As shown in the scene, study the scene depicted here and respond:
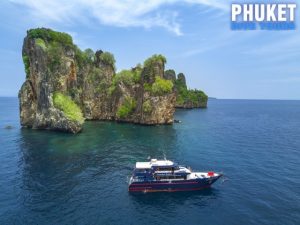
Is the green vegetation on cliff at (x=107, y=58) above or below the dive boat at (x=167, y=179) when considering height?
above

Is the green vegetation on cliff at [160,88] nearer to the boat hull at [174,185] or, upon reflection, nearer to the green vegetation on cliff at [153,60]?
the green vegetation on cliff at [153,60]

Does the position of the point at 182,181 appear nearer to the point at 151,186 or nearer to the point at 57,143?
the point at 151,186

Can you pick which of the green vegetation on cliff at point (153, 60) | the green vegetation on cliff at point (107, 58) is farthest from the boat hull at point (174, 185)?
the green vegetation on cliff at point (107, 58)

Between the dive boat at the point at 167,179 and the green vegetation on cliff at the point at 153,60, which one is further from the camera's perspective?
the green vegetation on cliff at the point at 153,60

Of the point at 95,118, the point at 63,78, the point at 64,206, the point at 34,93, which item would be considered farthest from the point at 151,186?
the point at 95,118

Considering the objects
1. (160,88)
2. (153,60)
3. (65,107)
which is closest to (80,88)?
(65,107)

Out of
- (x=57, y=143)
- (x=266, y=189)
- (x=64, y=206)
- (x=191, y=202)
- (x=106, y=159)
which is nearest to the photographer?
(x=64, y=206)
